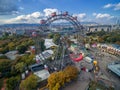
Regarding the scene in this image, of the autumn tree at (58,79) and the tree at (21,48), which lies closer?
the autumn tree at (58,79)

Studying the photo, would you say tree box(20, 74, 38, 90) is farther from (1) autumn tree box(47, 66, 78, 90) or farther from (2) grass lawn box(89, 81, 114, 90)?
(2) grass lawn box(89, 81, 114, 90)

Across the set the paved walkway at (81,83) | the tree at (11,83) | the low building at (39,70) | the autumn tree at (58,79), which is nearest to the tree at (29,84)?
the tree at (11,83)

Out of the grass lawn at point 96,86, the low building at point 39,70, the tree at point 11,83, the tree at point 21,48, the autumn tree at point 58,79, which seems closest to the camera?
the autumn tree at point 58,79

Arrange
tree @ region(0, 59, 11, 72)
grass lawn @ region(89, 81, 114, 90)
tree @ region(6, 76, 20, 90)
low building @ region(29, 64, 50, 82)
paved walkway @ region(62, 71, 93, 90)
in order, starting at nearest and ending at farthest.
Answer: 1. tree @ region(6, 76, 20, 90)
2. grass lawn @ region(89, 81, 114, 90)
3. paved walkway @ region(62, 71, 93, 90)
4. low building @ region(29, 64, 50, 82)
5. tree @ region(0, 59, 11, 72)

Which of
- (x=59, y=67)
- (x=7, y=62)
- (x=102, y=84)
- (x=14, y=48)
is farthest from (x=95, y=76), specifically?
(x=14, y=48)

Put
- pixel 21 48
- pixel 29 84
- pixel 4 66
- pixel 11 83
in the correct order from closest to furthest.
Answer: pixel 29 84 < pixel 11 83 < pixel 4 66 < pixel 21 48

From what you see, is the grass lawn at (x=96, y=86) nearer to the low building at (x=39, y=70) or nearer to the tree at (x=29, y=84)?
the low building at (x=39, y=70)

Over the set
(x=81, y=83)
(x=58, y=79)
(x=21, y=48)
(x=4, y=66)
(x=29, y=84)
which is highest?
(x=21, y=48)

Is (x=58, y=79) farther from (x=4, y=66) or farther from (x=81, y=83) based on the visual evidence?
(x=4, y=66)

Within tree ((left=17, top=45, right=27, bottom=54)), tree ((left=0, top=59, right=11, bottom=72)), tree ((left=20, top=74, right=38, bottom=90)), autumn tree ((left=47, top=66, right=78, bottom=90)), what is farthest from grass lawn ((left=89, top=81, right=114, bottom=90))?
tree ((left=17, top=45, right=27, bottom=54))

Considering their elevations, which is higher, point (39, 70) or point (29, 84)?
point (29, 84)

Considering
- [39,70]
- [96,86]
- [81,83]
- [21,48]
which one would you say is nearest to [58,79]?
[81,83]

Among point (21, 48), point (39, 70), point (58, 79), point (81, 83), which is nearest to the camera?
point (58, 79)
